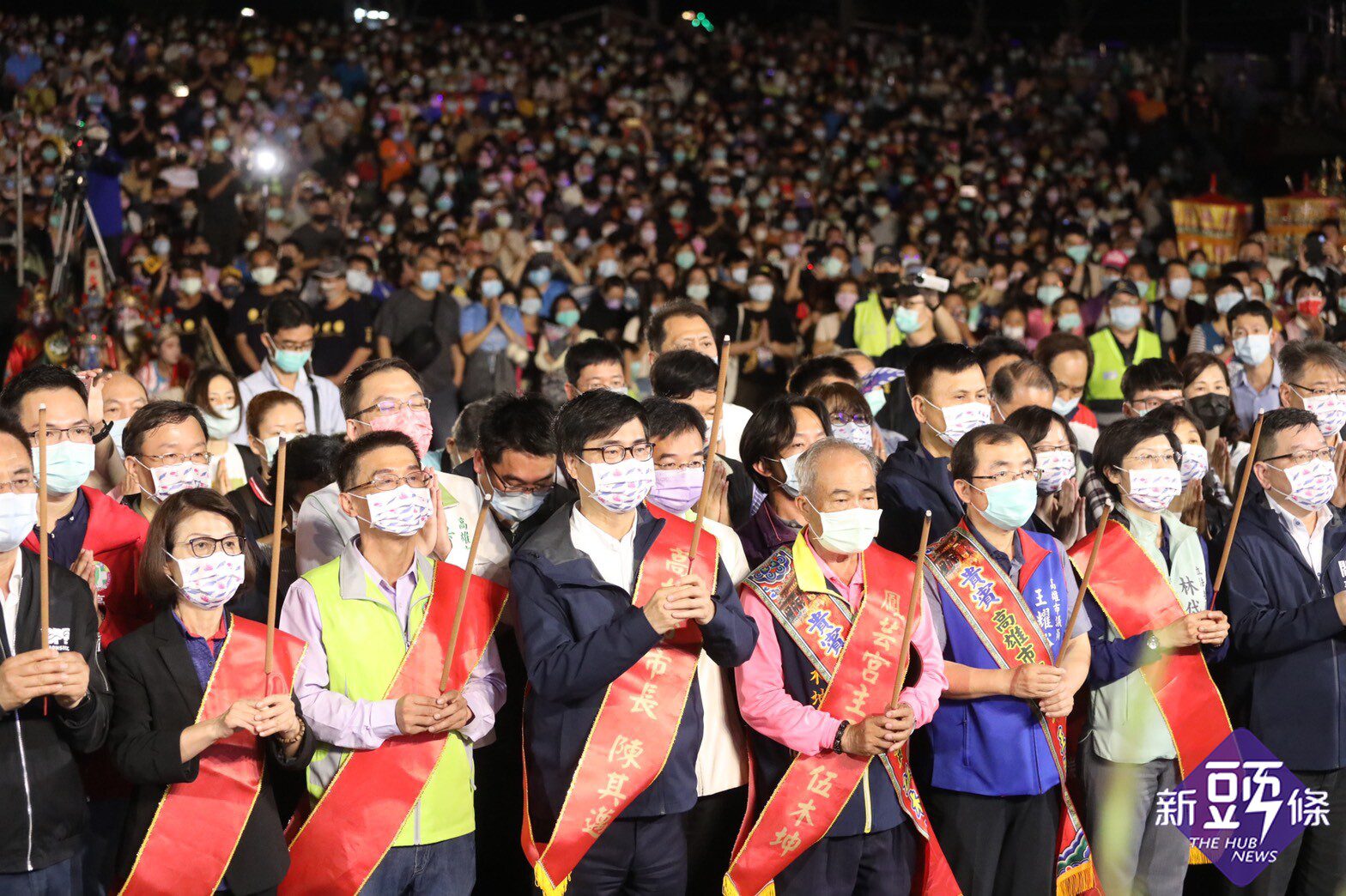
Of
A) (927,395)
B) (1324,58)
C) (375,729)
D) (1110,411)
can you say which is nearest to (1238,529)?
(927,395)

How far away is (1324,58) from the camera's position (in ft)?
68.6

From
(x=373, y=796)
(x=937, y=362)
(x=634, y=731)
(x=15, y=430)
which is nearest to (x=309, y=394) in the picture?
(x=937, y=362)

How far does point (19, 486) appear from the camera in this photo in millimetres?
3664

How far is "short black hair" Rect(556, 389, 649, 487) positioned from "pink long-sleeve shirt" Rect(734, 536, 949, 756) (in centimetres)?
61

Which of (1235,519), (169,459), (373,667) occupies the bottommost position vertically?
(373,667)

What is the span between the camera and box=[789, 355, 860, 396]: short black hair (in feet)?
19.3

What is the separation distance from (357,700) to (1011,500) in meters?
1.93

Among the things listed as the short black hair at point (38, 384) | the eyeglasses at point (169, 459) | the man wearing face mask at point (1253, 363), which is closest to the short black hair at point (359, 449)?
the eyeglasses at point (169, 459)

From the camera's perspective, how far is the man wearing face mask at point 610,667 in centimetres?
382

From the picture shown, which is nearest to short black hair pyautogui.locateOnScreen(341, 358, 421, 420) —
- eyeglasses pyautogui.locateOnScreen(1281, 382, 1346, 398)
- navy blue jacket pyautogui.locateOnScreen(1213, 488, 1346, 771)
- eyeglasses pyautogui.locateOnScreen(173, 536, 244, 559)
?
eyeglasses pyautogui.locateOnScreen(173, 536, 244, 559)

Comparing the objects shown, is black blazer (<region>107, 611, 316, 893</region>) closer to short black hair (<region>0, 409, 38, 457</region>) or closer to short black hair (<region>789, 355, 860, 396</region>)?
short black hair (<region>0, 409, 38, 457</region>)

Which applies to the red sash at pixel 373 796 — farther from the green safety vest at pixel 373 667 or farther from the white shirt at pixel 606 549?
the white shirt at pixel 606 549

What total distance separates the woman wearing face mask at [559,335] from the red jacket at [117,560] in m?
6.45

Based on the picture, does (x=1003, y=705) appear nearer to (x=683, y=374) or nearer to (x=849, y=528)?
(x=849, y=528)
